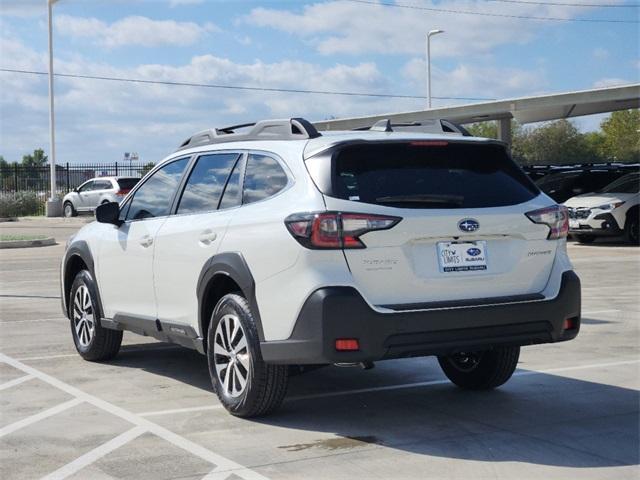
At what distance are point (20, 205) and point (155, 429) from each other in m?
37.4

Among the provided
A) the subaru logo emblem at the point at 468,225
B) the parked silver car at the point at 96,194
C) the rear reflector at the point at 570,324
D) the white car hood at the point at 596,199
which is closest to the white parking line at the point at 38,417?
the subaru logo emblem at the point at 468,225

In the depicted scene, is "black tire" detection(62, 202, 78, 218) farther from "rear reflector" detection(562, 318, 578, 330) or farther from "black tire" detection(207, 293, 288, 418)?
"rear reflector" detection(562, 318, 578, 330)

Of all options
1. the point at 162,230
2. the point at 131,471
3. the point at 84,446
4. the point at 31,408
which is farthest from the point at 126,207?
the point at 131,471

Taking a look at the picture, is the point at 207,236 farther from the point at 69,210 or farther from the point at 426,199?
the point at 69,210

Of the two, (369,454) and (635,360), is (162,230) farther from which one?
(635,360)

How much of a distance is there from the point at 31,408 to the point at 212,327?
1.38 metres

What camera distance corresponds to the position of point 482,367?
7297mm

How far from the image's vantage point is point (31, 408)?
6844 millimetres

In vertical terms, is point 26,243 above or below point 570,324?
below

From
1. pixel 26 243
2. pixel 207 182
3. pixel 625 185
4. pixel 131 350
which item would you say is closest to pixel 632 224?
pixel 625 185

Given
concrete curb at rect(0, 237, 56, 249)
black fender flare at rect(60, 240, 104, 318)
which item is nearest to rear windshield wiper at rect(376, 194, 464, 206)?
black fender flare at rect(60, 240, 104, 318)

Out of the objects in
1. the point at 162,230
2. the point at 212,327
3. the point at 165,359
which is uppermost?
the point at 162,230

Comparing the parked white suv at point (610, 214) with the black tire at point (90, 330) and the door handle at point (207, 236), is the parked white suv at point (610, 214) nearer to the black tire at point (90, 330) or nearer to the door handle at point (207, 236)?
the black tire at point (90, 330)

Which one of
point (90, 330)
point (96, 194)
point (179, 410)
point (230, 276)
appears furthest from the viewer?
point (96, 194)
